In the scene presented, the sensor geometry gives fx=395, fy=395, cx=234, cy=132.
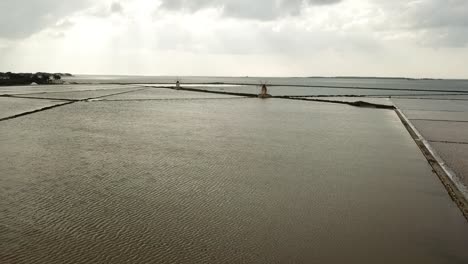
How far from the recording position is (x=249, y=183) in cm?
798

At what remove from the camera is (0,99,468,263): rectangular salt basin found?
489cm

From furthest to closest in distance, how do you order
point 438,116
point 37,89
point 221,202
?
point 37,89, point 438,116, point 221,202

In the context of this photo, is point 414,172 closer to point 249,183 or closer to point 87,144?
point 249,183

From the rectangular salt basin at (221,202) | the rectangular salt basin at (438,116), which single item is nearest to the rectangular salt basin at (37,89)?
the rectangular salt basin at (221,202)

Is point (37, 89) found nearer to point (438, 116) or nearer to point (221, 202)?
point (438, 116)

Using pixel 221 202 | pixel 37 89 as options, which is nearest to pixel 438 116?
pixel 221 202

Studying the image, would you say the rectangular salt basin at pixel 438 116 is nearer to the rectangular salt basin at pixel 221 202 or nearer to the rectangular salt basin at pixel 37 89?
the rectangular salt basin at pixel 221 202

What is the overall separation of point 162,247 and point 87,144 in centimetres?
798

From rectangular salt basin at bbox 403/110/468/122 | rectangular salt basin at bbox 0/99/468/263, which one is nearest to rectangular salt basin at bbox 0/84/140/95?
rectangular salt basin at bbox 0/99/468/263

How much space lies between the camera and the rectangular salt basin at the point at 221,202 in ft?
16.0

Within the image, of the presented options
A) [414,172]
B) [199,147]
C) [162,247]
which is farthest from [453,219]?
[199,147]

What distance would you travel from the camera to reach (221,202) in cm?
674

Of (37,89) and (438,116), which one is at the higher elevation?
(37,89)

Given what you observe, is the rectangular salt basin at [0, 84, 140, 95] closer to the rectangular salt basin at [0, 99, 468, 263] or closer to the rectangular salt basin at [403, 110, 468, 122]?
the rectangular salt basin at [0, 99, 468, 263]
